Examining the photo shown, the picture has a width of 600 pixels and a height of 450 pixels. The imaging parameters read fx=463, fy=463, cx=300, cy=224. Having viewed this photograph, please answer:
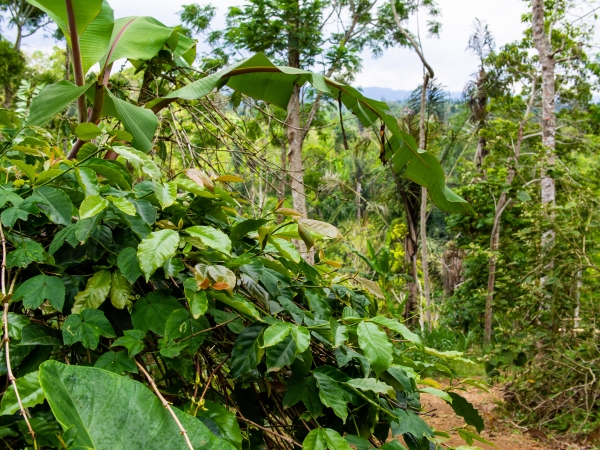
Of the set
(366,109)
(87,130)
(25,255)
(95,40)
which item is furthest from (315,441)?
(95,40)

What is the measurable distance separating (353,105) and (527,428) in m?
4.33

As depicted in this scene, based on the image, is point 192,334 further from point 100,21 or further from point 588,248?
point 588,248

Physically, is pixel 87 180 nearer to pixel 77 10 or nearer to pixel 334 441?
pixel 334 441

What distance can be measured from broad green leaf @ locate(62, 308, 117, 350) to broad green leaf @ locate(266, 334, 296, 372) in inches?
9.1

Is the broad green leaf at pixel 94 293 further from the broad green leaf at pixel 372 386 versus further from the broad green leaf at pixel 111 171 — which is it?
the broad green leaf at pixel 372 386

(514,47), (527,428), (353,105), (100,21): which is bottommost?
(527,428)

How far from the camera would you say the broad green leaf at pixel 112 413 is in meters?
0.48

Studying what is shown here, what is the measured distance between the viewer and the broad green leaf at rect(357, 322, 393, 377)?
70 cm

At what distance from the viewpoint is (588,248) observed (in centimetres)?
414

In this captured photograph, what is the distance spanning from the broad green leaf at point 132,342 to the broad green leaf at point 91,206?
0.58ft

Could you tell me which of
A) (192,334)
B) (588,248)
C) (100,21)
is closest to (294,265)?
(192,334)

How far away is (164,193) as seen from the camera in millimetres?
747

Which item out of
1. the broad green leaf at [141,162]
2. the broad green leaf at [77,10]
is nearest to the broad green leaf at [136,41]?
the broad green leaf at [77,10]

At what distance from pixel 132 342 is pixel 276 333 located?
203mm
